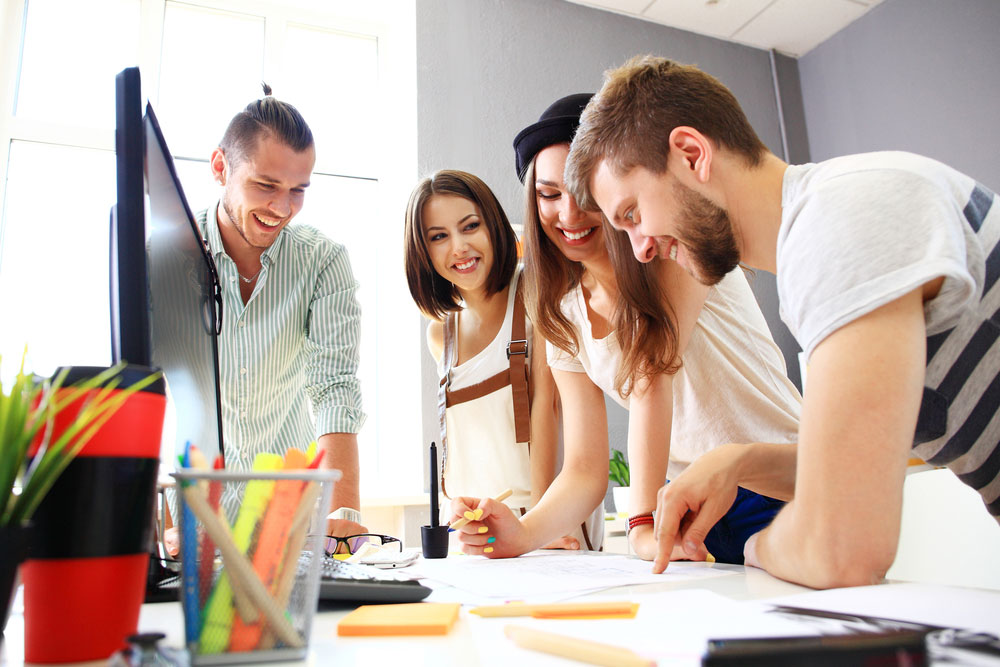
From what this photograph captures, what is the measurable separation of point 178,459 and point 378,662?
21 centimetres

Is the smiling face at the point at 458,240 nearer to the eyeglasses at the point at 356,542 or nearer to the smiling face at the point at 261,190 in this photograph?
the smiling face at the point at 261,190

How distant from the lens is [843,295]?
25.8 inches

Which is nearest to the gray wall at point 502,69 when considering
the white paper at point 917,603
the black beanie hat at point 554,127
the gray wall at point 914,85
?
the gray wall at point 914,85

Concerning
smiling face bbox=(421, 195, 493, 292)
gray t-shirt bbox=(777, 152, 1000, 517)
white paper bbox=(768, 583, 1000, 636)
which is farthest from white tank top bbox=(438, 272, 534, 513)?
white paper bbox=(768, 583, 1000, 636)

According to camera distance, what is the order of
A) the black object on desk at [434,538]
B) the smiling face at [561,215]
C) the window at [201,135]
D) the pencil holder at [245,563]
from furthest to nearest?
the window at [201,135] < the smiling face at [561,215] < the black object on desk at [434,538] < the pencil holder at [245,563]

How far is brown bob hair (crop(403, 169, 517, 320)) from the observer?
6.07 ft

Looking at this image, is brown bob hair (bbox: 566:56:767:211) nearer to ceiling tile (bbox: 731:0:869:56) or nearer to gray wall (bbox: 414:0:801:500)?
gray wall (bbox: 414:0:801:500)

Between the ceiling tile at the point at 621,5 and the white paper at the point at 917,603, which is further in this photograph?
the ceiling tile at the point at 621,5

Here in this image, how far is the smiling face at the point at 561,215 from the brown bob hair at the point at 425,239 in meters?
0.35

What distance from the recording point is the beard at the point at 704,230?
0.91 metres

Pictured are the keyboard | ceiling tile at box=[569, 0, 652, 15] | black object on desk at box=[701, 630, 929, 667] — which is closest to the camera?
black object on desk at box=[701, 630, 929, 667]

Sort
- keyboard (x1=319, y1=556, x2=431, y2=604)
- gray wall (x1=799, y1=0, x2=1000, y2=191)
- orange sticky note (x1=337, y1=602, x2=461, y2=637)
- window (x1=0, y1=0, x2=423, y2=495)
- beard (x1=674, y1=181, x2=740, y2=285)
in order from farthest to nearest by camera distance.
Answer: gray wall (x1=799, y1=0, x2=1000, y2=191) < window (x1=0, y1=0, x2=423, y2=495) < beard (x1=674, y1=181, x2=740, y2=285) < keyboard (x1=319, y1=556, x2=431, y2=604) < orange sticky note (x1=337, y1=602, x2=461, y2=637)

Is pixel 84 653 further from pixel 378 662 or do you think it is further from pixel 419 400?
pixel 419 400

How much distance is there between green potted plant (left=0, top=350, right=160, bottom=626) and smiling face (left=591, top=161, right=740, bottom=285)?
0.71m
